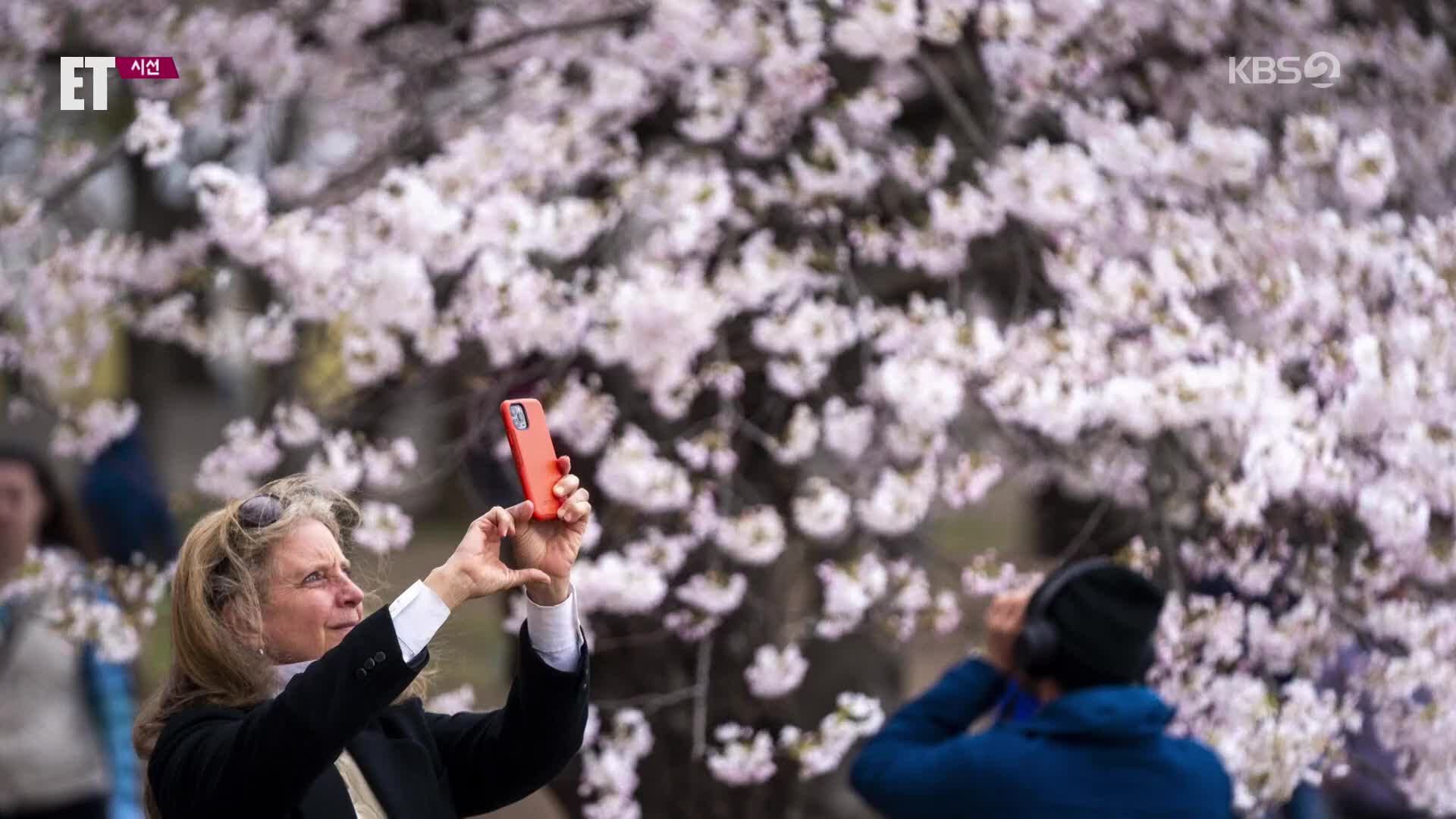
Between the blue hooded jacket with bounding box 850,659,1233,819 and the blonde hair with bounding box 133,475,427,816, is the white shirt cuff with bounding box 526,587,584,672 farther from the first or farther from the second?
the blue hooded jacket with bounding box 850,659,1233,819

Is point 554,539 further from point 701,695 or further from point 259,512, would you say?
point 701,695

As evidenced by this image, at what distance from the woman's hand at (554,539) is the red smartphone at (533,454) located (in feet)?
0.04

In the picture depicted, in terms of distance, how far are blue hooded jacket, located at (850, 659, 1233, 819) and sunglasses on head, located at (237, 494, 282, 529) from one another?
1.01 meters

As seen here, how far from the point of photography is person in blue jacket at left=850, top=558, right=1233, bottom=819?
7.57 ft

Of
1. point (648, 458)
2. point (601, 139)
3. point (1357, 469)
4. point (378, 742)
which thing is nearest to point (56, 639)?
point (648, 458)

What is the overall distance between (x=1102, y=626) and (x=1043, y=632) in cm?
9

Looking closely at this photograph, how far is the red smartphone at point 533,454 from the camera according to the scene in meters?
1.95

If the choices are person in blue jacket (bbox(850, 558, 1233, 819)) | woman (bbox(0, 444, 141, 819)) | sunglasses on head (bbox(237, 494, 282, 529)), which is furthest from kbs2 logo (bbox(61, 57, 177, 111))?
person in blue jacket (bbox(850, 558, 1233, 819))

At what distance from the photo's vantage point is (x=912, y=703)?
257 cm

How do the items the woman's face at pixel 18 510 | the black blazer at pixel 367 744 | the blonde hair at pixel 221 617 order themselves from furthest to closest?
the woman's face at pixel 18 510, the blonde hair at pixel 221 617, the black blazer at pixel 367 744

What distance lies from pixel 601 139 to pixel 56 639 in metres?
1.90

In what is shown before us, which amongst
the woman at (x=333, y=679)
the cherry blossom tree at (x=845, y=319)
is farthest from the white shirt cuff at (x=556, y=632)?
the cherry blossom tree at (x=845, y=319)

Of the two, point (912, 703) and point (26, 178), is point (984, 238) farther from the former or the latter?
point (26, 178)

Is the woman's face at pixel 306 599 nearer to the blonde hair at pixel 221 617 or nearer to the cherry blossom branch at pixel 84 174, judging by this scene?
the blonde hair at pixel 221 617
